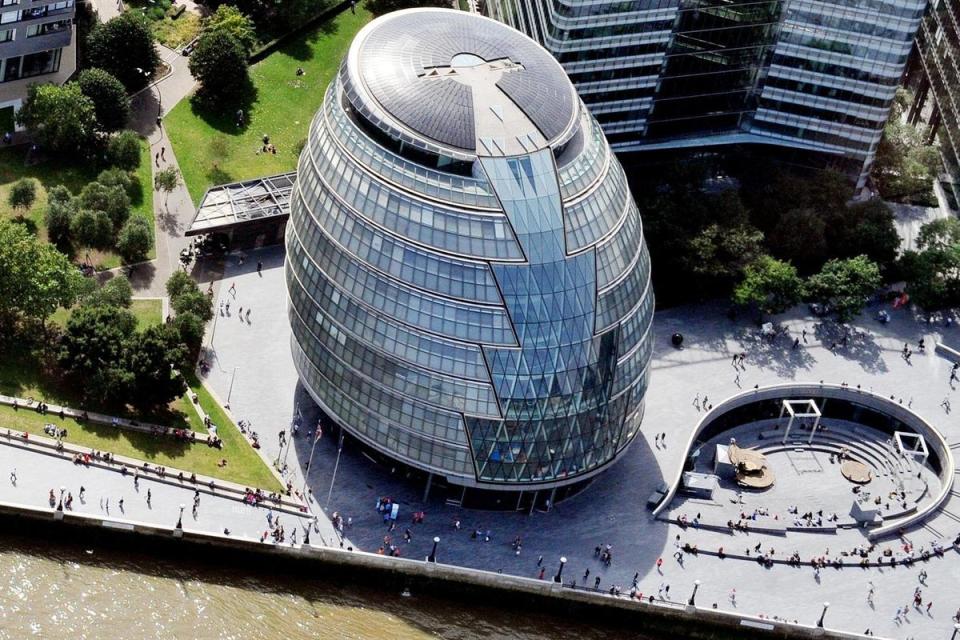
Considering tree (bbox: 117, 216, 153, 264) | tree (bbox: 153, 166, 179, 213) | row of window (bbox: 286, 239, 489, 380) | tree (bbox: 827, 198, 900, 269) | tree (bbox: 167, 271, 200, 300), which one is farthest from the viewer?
tree (bbox: 827, 198, 900, 269)

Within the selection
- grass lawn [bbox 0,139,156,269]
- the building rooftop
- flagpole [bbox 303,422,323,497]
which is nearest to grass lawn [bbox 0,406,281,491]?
flagpole [bbox 303,422,323,497]

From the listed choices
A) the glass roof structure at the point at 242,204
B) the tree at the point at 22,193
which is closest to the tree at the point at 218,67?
the glass roof structure at the point at 242,204

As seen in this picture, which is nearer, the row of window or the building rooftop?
the row of window

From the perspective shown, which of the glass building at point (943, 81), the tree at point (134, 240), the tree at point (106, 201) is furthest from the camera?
the glass building at point (943, 81)

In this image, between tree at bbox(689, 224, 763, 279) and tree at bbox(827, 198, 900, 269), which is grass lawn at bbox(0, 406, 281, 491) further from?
tree at bbox(827, 198, 900, 269)

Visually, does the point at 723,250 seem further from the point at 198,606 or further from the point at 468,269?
the point at 198,606

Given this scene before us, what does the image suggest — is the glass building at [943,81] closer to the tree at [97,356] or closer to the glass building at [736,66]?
the glass building at [736,66]
